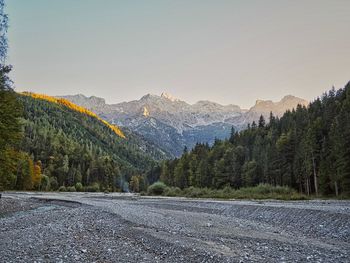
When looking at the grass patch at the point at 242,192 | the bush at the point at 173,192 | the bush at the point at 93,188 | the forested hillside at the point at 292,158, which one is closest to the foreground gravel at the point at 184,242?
the grass patch at the point at 242,192

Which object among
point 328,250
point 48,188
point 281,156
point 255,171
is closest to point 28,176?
point 48,188

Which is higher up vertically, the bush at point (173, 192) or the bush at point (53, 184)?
the bush at point (53, 184)

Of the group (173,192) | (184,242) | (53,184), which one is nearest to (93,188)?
(53,184)

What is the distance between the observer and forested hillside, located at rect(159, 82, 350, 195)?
178ft

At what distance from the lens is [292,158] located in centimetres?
7856

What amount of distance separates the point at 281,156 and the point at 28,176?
272 feet

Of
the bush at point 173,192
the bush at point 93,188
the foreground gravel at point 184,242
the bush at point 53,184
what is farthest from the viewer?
the bush at point 93,188

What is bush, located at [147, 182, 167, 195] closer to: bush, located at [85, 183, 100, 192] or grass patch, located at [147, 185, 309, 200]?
grass patch, located at [147, 185, 309, 200]

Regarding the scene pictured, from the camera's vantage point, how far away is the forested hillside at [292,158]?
5420 cm

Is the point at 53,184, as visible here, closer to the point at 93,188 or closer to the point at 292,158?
the point at 93,188

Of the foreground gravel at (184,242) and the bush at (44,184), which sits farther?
the bush at (44,184)

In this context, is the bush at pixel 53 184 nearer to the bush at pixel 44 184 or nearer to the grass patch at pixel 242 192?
the bush at pixel 44 184

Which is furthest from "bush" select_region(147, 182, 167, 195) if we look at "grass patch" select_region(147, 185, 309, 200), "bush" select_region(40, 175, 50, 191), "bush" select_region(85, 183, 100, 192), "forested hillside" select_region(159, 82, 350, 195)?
"bush" select_region(85, 183, 100, 192)

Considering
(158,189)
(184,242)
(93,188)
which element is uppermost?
(184,242)
